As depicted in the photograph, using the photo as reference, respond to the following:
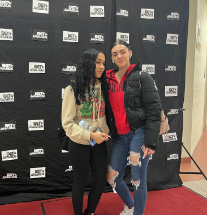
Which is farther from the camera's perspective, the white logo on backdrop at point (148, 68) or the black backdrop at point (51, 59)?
the white logo on backdrop at point (148, 68)

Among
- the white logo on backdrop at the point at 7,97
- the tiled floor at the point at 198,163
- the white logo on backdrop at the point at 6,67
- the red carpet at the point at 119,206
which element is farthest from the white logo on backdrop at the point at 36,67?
the tiled floor at the point at 198,163

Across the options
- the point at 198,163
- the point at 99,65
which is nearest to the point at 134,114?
the point at 99,65

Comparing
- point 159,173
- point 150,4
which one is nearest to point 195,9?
point 150,4

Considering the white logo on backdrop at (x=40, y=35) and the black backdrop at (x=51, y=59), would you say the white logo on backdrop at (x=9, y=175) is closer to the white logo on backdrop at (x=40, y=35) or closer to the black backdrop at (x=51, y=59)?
the black backdrop at (x=51, y=59)

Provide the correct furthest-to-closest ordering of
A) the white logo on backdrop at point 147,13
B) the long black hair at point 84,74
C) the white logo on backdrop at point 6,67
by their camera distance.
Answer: the white logo on backdrop at point 147,13 < the white logo on backdrop at point 6,67 < the long black hair at point 84,74

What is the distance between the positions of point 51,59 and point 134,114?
48.6 inches

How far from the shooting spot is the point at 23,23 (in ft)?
7.31

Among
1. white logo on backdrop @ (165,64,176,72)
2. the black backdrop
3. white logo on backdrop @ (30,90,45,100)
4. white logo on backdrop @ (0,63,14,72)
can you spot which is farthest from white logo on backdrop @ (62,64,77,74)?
white logo on backdrop @ (165,64,176,72)

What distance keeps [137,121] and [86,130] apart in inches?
15.4

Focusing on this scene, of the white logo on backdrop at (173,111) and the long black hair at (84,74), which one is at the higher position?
the long black hair at (84,74)

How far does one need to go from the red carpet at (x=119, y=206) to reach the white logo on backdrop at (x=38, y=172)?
0.28 m

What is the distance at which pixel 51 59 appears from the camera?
232cm

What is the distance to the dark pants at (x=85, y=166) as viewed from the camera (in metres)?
1.62

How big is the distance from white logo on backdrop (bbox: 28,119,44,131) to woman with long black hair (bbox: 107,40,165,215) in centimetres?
99
